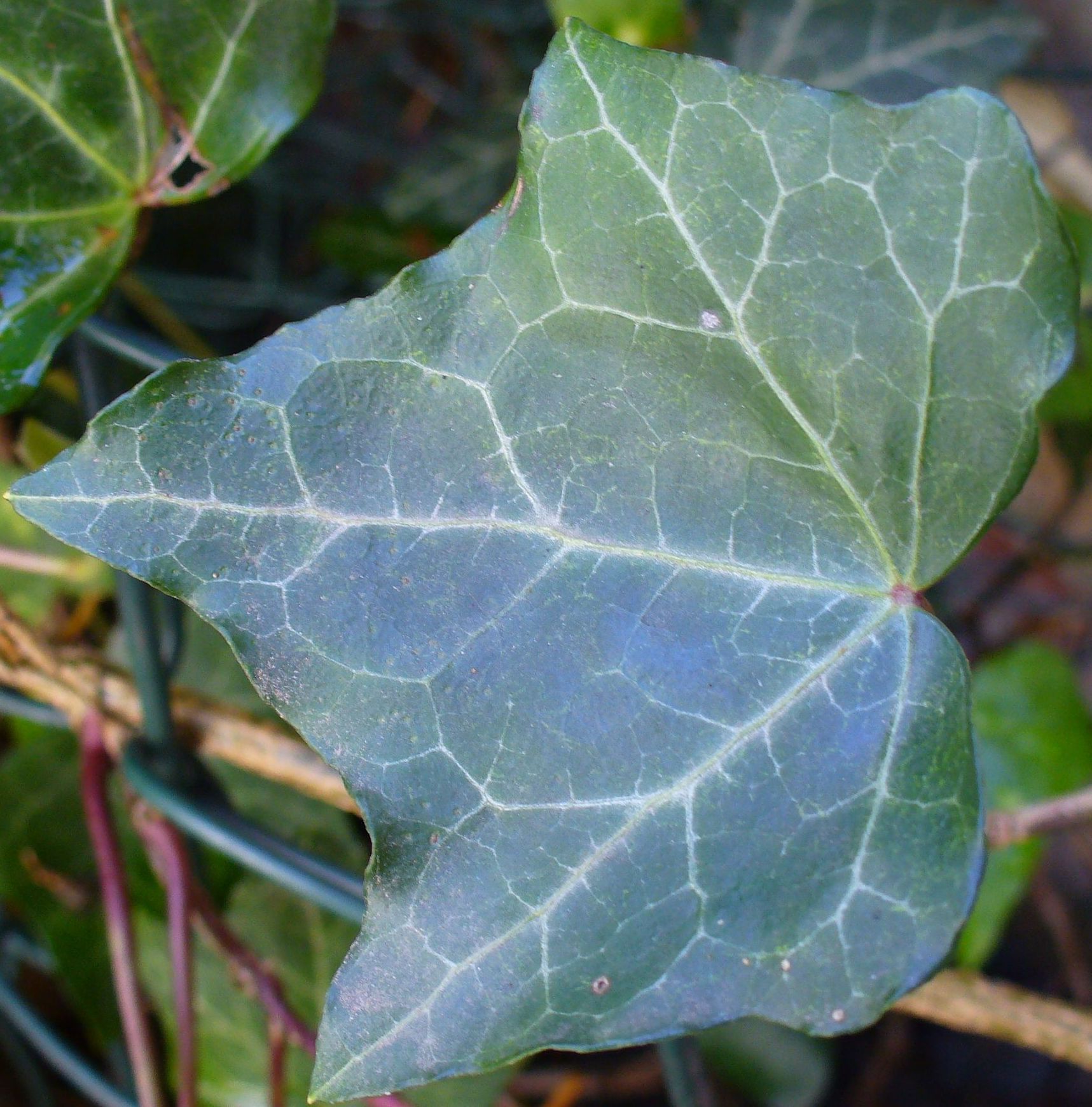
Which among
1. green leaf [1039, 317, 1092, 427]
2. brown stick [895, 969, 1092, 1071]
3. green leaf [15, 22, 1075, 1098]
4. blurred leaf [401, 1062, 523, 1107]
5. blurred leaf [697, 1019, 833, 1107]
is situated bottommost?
blurred leaf [697, 1019, 833, 1107]

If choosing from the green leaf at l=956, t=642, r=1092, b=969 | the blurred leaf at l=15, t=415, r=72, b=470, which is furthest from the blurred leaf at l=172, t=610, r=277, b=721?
the green leaf at l=956, t=642, r=1092, b=969

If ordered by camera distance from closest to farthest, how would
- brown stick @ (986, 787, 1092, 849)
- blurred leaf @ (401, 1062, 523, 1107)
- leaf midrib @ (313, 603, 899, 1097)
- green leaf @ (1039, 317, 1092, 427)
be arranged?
1. leaf midrib @ (313, 603, 899, 1097)
2. brown stick @ (986, 787, 1092, 849)
3. blurred leaf @ (401, 1062, 523, 1107)
4. green leaf @ (1039, 317, 1092, 427)

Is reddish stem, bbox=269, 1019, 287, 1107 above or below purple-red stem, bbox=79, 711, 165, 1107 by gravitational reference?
below

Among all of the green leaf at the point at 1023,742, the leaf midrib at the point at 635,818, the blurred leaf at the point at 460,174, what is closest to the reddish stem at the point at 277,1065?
the leaf midrib at the point at 635,818

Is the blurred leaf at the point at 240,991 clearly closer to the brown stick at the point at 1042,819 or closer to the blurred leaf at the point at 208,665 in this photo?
the blurred leaf at the point at 208,665

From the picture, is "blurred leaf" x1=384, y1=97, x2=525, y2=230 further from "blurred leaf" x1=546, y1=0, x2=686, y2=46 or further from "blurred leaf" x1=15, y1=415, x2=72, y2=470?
"blurred leaf" x1=15, y1=415, x2=72, y2=470

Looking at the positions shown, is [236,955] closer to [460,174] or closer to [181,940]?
[181,940]

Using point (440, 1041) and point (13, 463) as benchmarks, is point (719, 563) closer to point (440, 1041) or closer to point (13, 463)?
point (440, 1041)
